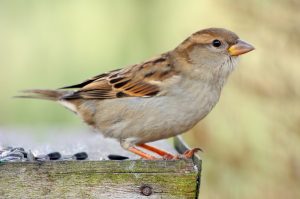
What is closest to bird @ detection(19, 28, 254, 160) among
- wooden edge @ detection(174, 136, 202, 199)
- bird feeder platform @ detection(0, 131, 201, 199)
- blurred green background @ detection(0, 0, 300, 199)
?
wooden edge @ detection(174, 136, 202, 199)

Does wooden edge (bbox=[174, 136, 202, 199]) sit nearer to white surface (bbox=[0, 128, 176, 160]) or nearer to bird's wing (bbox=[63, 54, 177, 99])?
white surface (bbox=[0, 128, 176, 160])

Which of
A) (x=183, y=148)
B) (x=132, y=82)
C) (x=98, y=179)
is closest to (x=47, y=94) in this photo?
(x=132, y=82)

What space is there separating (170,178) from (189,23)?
3961 millimetres

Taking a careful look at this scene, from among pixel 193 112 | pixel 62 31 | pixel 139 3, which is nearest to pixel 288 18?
pixel 193 112

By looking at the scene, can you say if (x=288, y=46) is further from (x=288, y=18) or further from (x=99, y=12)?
(x=99, y=12)

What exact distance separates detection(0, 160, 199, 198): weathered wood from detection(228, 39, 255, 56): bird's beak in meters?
1.30

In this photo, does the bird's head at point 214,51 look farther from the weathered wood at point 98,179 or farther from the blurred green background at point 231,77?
the weathered wood at point 98,179

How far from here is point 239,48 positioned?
5.48 metres

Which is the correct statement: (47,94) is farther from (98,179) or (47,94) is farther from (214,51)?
(98,179)

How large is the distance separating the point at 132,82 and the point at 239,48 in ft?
2.09

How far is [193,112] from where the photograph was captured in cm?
525

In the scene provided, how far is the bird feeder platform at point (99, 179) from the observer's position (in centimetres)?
418

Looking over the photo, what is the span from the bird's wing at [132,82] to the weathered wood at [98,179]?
3.86 feet

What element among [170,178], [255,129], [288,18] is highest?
[288,18]
